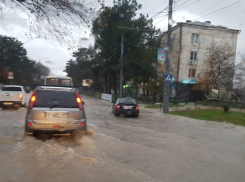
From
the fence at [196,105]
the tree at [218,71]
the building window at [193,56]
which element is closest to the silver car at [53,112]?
the fence at [196,105]

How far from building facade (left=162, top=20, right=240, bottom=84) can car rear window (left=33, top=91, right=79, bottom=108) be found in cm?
2762

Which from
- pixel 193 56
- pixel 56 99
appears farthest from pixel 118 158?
pixel 193 56

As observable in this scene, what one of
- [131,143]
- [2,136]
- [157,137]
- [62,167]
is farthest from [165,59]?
[62,167]

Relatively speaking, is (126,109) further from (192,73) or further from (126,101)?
(192,73)

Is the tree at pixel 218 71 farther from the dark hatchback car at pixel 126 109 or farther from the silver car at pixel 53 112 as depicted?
the silver car at pixel 53 112

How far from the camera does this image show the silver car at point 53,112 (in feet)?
22.3

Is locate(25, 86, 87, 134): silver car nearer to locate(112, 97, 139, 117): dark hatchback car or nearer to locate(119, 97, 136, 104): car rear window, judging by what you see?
locate(112, 97, 139, 117): dark hatchback car

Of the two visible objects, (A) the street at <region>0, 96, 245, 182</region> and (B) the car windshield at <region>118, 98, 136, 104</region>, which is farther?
(B) the car windshield at <region>118, 98, 136, 104</region>

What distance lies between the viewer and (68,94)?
23.6ft

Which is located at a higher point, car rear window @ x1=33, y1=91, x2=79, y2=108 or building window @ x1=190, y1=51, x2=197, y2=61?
building window @ x1=190, y1=51, x2=197, y2=61

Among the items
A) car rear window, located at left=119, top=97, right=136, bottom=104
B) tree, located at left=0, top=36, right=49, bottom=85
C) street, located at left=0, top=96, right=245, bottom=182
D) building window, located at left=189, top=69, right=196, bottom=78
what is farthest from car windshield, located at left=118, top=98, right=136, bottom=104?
tree, located at left=0, top=36, right=49, bottom=85

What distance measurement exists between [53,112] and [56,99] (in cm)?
41

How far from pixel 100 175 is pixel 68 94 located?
3.30 meters

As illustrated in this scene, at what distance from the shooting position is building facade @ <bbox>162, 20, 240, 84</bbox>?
3334 centimetres
